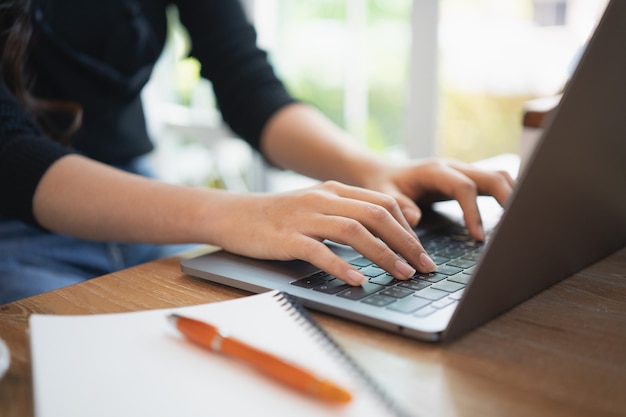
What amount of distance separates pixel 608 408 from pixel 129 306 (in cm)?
34

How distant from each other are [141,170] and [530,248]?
818 mm

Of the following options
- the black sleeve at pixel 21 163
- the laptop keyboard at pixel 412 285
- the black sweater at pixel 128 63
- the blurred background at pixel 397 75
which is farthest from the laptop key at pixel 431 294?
the blurred background at pixel 397 75

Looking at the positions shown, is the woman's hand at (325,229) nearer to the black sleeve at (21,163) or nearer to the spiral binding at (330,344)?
the spiral binding at (330,344)

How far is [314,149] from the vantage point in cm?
96

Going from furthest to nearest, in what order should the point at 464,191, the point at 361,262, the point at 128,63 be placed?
1. the point at 128,63
2. the point at 464,191
3. the point at 361,262

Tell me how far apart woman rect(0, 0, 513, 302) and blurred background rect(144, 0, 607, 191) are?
937 millimetres

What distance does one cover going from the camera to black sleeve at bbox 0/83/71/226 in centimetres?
73

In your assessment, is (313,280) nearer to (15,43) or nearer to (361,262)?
(361,262)

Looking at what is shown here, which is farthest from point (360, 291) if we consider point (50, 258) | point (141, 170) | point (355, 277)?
point (141, 170)

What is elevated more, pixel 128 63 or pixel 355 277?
Result: pixel 128 63

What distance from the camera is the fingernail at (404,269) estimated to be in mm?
521

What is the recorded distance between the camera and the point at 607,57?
451 mm

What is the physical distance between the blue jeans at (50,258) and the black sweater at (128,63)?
19 centimetres

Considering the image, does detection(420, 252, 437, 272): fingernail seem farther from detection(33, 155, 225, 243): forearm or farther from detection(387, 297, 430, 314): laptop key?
detection(33, 155, 225, 243): forearm
